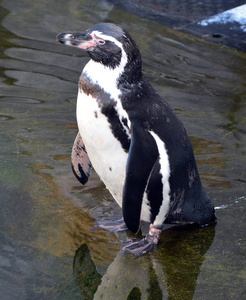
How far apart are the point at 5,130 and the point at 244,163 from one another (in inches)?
67.7

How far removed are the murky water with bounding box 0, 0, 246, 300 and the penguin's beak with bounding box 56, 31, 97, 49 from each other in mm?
963

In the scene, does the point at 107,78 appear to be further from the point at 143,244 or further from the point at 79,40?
the point at 143,244

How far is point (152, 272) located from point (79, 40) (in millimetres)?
1166

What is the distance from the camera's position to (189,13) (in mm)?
6617

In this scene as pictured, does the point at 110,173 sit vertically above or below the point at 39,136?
above

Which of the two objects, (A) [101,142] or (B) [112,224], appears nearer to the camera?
(A) [101,142]

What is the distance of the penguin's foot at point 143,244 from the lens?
2.71 meters

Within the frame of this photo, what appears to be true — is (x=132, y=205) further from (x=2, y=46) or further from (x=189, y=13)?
(x=189, y=13)

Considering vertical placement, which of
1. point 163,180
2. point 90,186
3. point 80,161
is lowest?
point 90,186

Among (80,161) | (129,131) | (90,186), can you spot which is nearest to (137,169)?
(129,131)

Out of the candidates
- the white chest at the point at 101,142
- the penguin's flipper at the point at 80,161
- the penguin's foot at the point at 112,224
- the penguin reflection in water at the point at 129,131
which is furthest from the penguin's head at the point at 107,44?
the penguin's foot at the point at 112,224

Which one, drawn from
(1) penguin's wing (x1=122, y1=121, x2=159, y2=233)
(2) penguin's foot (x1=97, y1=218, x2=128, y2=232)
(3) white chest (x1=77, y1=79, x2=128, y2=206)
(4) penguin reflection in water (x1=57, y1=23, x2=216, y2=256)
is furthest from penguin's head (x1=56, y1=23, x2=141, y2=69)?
(2) penguin's foot (x1=97, y1=218, x2=128, y2=232)

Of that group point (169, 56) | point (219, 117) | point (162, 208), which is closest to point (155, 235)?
point (162, 208)

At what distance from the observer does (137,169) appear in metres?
Answer: 2.51
